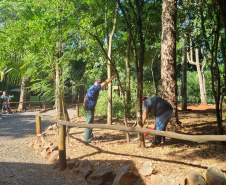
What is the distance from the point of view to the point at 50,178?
4465mm

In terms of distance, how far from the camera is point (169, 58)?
702cm

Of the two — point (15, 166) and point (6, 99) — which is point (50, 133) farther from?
point (6, 99)

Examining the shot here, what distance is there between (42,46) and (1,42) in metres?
1.02

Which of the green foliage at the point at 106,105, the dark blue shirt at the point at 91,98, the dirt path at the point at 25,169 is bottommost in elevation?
the dirt path at the point at 25,169

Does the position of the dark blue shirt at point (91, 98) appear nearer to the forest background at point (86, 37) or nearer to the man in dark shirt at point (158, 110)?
the forest background at point (86, 37)

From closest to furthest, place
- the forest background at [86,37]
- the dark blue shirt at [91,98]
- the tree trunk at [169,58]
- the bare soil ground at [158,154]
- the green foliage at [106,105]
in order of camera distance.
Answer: the bare soil ground at [158,154]
the forest background at [86,37]
the dark blue shirt at [91,98]
the tree trunk at [169,58]
the green foliage at [106,105]

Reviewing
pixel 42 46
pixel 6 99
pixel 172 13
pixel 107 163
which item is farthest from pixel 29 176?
pixel 6 99

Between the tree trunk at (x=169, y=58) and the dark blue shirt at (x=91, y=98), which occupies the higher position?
the tree trunk at (x=169, y=58)

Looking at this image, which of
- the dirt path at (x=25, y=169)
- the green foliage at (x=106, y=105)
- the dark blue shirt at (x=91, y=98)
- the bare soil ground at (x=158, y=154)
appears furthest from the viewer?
the green foliage at (x=106, y=105)

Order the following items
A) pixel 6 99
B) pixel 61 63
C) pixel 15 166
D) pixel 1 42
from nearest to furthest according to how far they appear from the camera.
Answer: pixel 15 166
pixel 1 42
pixel 61 63
pixel 6 99

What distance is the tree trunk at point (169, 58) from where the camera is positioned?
6.98m

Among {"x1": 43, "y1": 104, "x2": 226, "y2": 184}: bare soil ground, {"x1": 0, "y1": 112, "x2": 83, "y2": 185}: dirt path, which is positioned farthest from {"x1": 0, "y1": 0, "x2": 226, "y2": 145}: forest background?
{"x1": 0, "y1": 112, "x2": 83, "y2": 185}: dirt path

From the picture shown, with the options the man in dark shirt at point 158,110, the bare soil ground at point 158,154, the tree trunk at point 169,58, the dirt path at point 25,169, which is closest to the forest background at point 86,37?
the tree trunk at point 169,58

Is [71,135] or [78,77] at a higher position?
[78,77]
